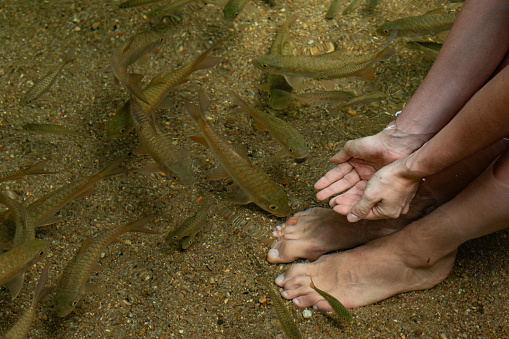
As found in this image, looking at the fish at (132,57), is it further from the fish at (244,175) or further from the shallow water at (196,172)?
the shallow water at (196,172)

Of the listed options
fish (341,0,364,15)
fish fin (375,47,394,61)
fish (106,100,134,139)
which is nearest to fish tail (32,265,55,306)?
fish (106,100,134,139)

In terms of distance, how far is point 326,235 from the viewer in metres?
3.20

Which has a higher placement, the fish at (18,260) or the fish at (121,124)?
the fish at (121,124)

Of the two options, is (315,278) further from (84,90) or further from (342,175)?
(84,90)

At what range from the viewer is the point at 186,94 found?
4.33m

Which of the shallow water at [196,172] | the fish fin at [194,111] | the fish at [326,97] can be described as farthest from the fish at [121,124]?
the fish at [326,97]

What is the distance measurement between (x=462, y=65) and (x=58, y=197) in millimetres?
3142

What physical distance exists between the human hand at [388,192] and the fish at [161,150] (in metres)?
1.25

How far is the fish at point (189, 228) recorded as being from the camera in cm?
309

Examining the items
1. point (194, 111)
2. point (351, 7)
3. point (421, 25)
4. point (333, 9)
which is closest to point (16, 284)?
point (194, 111)

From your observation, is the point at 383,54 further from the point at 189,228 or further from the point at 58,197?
the point at 58,197

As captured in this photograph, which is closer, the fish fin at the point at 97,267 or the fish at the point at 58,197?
the fish fin at the point at 97,267

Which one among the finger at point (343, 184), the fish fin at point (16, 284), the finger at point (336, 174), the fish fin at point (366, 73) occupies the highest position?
the fish fin at point (366, 73)

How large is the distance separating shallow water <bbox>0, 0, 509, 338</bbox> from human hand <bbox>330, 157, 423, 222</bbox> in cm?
77
